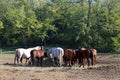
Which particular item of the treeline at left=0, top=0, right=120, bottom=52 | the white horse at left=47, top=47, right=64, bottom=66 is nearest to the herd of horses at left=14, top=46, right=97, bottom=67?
the white horse at left=47, top=47, right=64, bottom=66

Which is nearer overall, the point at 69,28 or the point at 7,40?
the point at 69,28

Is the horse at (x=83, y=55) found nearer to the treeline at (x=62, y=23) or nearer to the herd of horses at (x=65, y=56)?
the herd of horses at (x=65, y=56)

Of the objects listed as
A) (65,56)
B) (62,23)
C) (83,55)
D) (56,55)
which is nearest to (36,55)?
(56,55)

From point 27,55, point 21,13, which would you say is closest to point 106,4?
point 21,13

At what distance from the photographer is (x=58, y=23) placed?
204ft

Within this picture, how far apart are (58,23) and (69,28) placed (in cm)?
750

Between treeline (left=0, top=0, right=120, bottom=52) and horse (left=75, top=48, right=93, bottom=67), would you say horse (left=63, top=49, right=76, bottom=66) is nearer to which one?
horse (left=75, top=48, right=93, bottom=67)

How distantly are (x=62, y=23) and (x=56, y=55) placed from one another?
28057 mm

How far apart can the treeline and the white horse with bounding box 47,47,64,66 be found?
1894 centimetres

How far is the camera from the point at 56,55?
104ft

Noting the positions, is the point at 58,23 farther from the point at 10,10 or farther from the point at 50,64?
the point at 50,64

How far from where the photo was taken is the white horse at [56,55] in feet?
103

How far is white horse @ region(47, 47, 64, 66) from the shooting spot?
31.4m

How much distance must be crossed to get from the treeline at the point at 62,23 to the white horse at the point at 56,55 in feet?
62.2
